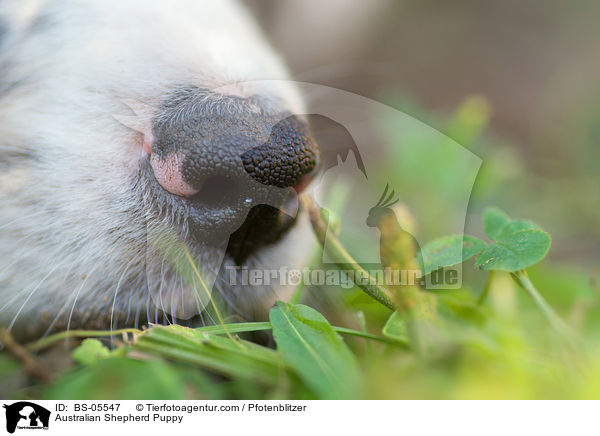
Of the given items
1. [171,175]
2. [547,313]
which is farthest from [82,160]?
[547,313]

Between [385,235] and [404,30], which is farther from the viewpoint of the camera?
[404,30]

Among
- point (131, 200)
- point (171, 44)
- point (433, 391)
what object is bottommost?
point (433, 391)

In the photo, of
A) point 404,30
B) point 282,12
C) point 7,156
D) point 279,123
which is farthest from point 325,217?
point 404,30

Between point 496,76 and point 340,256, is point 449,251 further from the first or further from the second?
point 496,76

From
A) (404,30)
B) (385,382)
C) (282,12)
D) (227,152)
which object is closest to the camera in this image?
(385,382)

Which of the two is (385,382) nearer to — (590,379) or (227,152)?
(590,379)

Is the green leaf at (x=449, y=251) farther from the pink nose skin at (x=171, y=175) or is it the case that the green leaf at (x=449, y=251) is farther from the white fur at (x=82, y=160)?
the pink nose skin at (x=171, y=175)
